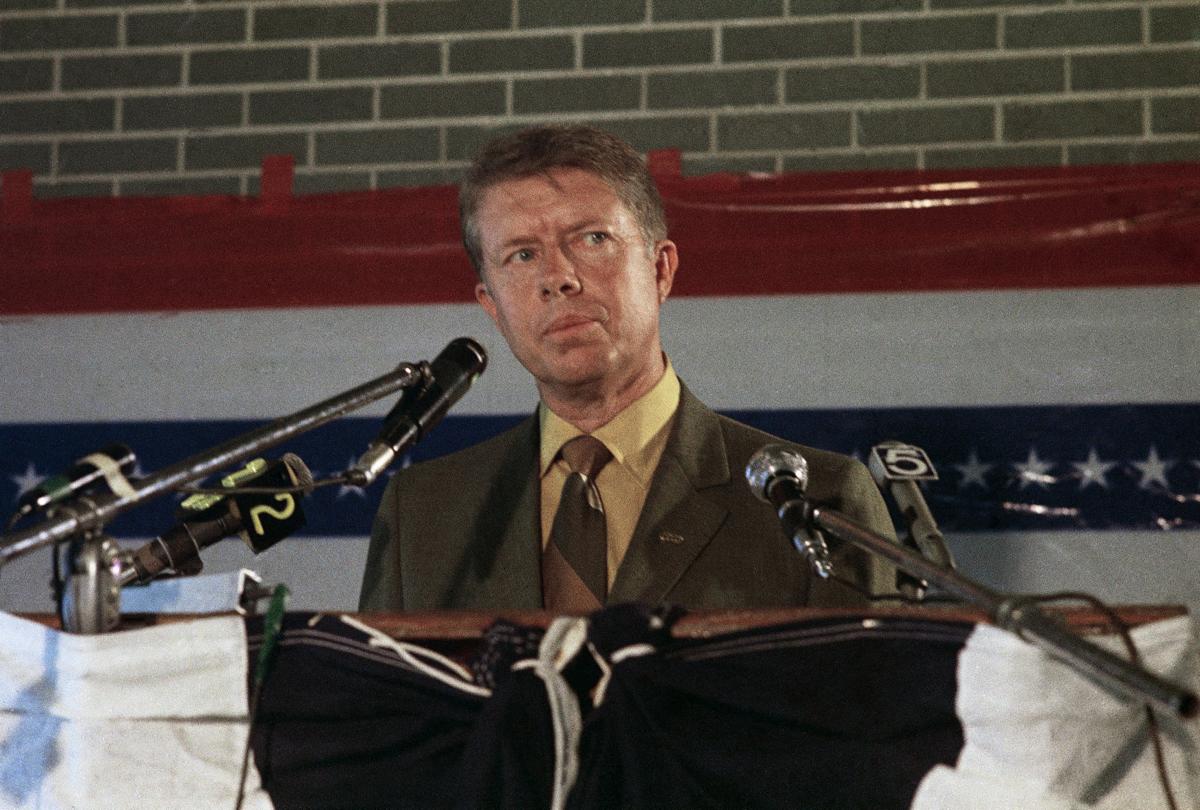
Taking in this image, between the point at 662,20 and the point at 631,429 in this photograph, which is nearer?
the point at 631,429

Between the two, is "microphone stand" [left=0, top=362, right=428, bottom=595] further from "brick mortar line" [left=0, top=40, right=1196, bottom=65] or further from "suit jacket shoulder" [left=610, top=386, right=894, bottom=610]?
"brick mortar line" [left=0, top=40, right=1196, bottom=65]

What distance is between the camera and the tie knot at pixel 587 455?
2135 millimetres

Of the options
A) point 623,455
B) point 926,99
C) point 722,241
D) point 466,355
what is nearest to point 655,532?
point 623,455

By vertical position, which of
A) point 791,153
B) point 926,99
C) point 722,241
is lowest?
point 722,241

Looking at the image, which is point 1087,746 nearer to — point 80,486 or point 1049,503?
point 80,486

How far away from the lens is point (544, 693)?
1.24m

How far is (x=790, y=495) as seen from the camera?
1.44 metres

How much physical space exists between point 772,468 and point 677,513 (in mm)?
569

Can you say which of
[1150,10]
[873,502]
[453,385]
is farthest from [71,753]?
[1150,10]

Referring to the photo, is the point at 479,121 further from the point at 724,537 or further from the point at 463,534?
the point at 724,537

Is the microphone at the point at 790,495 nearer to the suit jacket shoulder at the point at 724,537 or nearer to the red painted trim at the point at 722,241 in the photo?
the suit jacket shoulder at the point at 724,537

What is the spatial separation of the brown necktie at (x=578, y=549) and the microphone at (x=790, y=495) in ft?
1.72

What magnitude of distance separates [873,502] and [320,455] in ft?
4.00

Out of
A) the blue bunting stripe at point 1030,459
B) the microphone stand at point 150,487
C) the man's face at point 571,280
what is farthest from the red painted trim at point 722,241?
the microphone stand at point 150,487
